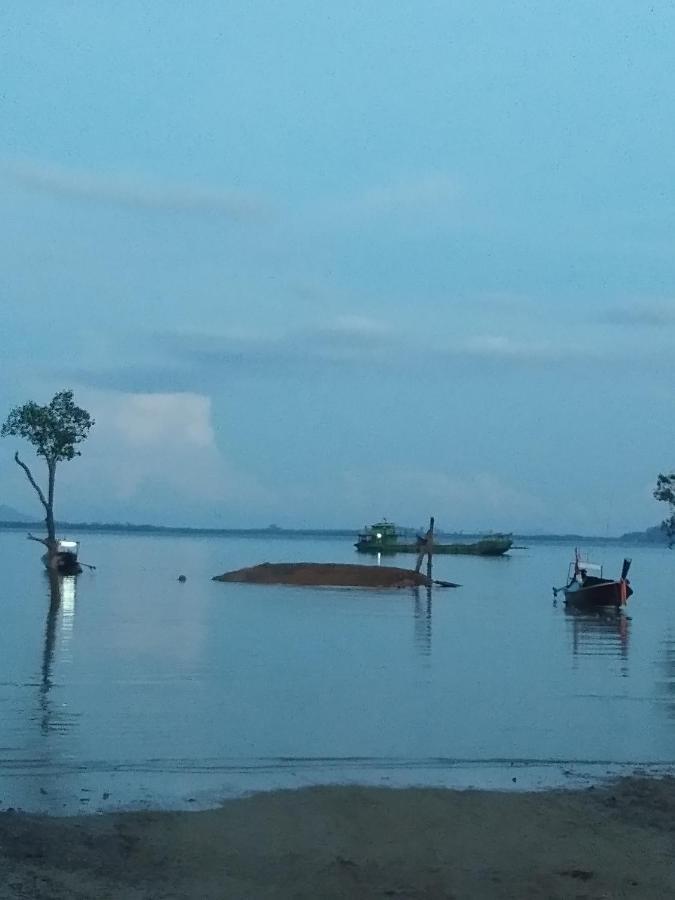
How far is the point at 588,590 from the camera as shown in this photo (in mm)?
57875

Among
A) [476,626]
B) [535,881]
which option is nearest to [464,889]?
[535,881]

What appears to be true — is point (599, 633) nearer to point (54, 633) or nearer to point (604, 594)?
point (604, 594)

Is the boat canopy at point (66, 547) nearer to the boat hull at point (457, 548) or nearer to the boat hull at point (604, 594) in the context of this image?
the boat hull at point (604, 594)

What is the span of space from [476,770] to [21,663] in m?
14.5

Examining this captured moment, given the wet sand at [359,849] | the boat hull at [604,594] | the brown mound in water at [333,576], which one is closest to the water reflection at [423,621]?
the brown mound in water at [333,576]

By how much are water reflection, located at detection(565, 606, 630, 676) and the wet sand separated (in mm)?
17322

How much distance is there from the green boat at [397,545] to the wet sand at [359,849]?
136897 millimetres

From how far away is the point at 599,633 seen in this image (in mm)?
43062

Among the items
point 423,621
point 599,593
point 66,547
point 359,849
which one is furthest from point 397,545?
point 359,849

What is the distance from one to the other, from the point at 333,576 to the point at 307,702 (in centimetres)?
5122

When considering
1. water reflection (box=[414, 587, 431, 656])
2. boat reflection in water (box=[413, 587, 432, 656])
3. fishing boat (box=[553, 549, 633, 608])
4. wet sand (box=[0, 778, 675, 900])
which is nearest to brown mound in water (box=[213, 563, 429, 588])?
boat reflection in water (box=[413, 587, 432, 656])

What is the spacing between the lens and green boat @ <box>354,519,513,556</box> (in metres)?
156

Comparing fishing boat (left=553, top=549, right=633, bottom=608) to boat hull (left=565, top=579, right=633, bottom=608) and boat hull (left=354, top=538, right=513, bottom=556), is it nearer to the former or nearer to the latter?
boat hull (left=565, top=579, right=633, bottom=608)

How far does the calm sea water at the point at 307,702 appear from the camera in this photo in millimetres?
16047
